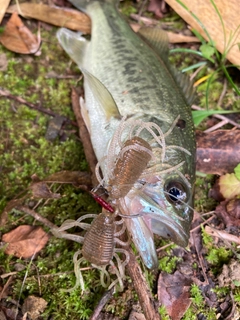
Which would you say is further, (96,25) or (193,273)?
(96,25)

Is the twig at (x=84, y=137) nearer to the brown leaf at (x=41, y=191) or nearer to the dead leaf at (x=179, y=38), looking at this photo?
the brown leaf at (x=41, y=191)

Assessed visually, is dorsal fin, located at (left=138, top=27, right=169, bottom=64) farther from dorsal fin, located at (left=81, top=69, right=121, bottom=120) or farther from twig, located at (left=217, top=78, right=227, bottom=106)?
dorsal fin, located at (left=81, top=69, right=121, bottom=120)

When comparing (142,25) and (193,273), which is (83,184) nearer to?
(193,273)

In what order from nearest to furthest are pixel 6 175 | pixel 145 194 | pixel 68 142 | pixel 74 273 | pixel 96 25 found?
pixel 145 194
pixel 74 273
pixel 6 175
pixel 68 142
pixel 96 25

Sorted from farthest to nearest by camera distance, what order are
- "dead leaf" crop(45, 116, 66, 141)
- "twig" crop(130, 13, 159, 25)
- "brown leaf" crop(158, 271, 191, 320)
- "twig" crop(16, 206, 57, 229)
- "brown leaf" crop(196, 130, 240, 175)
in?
"twig" crop(130, 13, 159, 25) → "dead leaf" crop(45, 116, 66, 141) → "brown leaf" crop(196, 130, 240, 175) → "twig" crop(16, 206, 57, 229) → "brown leaf" crop(158, 271, 191, 320)

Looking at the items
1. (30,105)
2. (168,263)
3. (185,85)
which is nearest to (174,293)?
(168,263)

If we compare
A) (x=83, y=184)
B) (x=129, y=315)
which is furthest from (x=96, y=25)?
(x=129, y=315)

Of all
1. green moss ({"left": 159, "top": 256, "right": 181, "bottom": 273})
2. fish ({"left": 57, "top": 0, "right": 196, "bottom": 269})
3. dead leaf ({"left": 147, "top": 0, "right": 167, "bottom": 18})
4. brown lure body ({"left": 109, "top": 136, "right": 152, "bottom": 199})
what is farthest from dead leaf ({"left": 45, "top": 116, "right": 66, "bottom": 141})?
dead leaf ({"left": 147, "top": 0, "right": 167, "bottom": 18})
